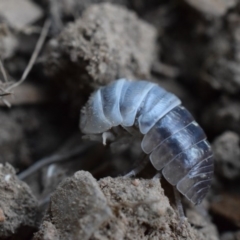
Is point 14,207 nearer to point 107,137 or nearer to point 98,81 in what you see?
point 107,137

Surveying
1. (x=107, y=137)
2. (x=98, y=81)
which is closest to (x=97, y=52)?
(x=98, y=81)

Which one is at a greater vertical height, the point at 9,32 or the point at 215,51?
the point at 9,32

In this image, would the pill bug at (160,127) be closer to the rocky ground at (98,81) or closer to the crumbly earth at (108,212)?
the rocky ground at (98,81)

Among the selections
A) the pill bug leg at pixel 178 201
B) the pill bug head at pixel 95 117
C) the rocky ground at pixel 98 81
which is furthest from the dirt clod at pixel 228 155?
the pill bug head at pixel 95 117

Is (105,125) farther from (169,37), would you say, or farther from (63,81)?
(169,37)

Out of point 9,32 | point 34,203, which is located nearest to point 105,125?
point 34,203

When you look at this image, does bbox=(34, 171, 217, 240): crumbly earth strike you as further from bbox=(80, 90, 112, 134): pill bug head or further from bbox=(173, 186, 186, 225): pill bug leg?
bbox=(80, 90, 112, 134): pill bug head
